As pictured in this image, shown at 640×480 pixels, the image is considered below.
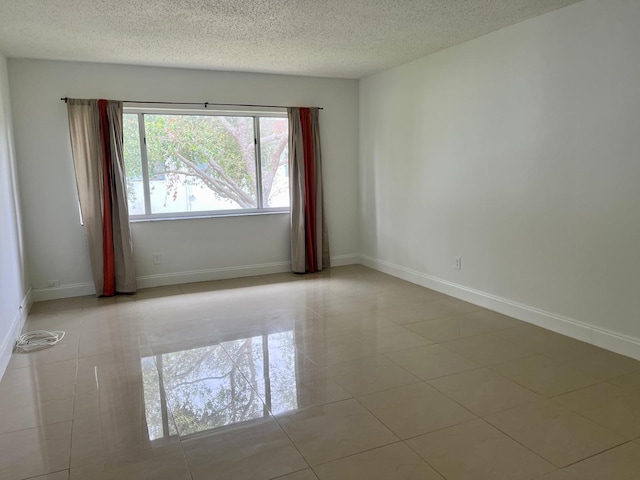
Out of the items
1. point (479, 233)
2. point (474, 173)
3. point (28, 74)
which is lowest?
point (479, 233)

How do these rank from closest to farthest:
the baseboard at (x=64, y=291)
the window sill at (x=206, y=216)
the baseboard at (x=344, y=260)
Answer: the baseboard at (x=64, y=291) → the window sill at (x=206, y=216) → the baseboard at (x=344, y=260)

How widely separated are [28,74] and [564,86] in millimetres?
4733

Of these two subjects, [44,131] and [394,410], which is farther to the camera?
[44,131]

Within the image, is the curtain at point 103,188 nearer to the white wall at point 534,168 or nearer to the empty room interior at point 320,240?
the empty room interior at point 320,240

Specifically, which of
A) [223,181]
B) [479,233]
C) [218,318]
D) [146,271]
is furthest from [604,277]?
[146,271]

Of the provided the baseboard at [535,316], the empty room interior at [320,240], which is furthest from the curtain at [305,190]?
the baseboard at [535,316]

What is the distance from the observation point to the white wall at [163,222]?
4652 millimetres

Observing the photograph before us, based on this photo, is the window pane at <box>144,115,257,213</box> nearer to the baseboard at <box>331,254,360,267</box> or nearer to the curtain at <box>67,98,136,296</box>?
the curtain at <box>67,98,136,296</box>

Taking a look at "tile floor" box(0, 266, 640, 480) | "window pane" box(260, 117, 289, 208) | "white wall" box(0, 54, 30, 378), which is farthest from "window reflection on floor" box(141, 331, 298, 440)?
"window pane" box(260, 117, 289, 208)

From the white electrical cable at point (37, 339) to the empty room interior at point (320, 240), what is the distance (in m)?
0.04

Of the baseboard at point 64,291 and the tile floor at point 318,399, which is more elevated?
the baseboard at point 64,291

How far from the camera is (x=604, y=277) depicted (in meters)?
3.19

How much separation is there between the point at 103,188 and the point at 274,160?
1974 mm

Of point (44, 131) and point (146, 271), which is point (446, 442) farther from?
Answer: point (44, 131)
